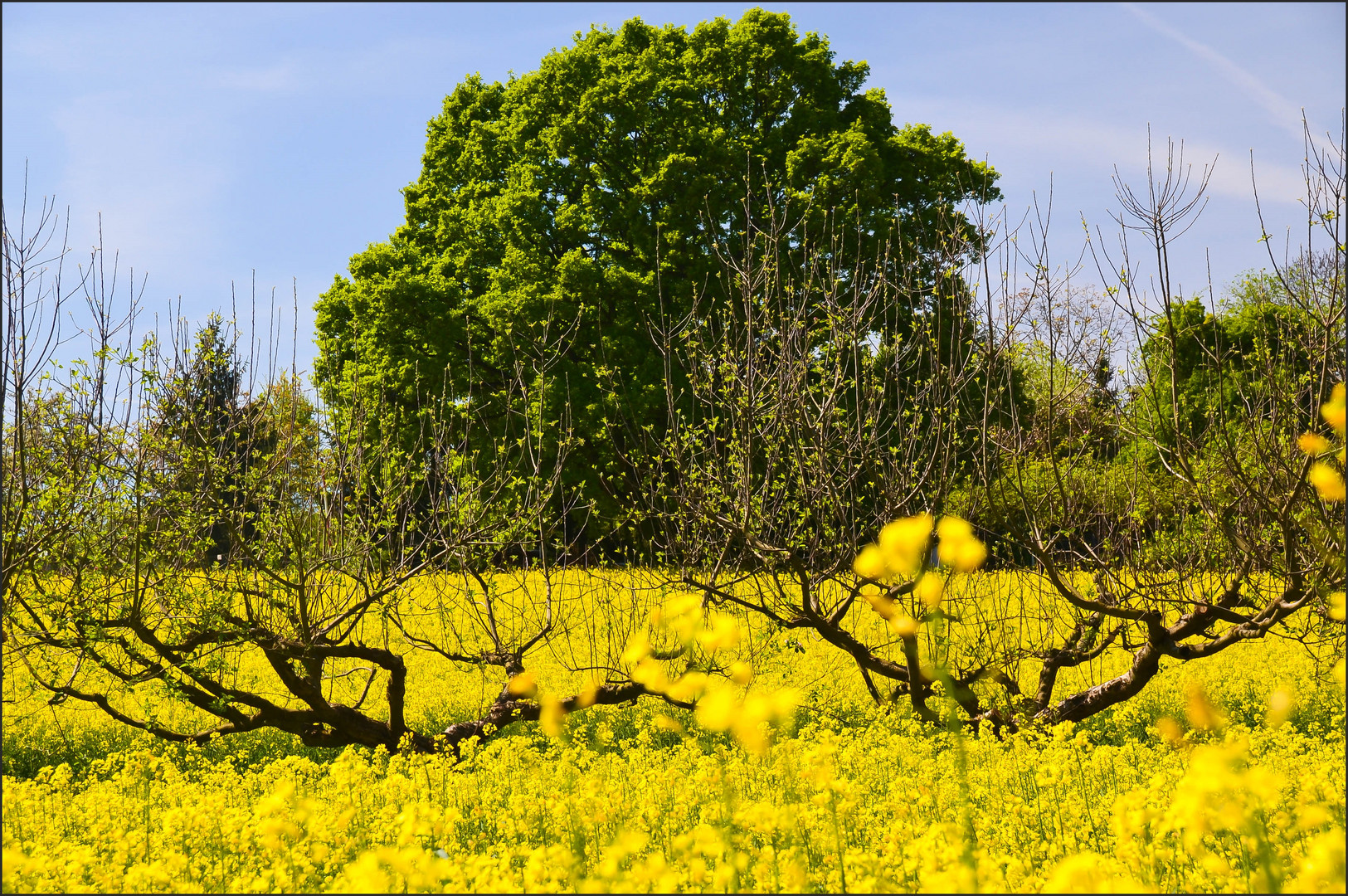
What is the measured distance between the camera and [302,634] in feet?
21.1

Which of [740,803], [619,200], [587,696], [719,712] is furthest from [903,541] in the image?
[619,200]

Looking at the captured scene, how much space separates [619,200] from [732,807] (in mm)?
14543

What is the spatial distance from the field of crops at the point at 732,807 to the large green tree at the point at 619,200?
332 inches

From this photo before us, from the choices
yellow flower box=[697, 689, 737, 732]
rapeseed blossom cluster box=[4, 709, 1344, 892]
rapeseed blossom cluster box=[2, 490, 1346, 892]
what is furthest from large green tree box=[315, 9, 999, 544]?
yellow flower box=[697, 689, 737, 732]

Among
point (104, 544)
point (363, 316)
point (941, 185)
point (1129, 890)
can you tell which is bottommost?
point (1129, 890)

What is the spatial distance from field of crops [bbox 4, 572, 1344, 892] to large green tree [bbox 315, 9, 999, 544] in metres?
8.43

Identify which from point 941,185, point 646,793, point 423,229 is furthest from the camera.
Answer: point 423,229

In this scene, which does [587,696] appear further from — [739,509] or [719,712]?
[719,712]

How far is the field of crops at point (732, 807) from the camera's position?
2965 millimetres

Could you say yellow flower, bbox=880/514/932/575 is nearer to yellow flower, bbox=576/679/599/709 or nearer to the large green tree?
yellow flower, bbox=576/679/599/709

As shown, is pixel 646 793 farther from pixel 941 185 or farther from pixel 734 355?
pixel 941 185

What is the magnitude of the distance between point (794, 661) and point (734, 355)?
5087 mm

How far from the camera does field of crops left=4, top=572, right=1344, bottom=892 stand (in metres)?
2.96

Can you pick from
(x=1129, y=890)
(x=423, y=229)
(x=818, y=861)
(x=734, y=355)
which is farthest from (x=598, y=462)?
(x=1129, y=890)
